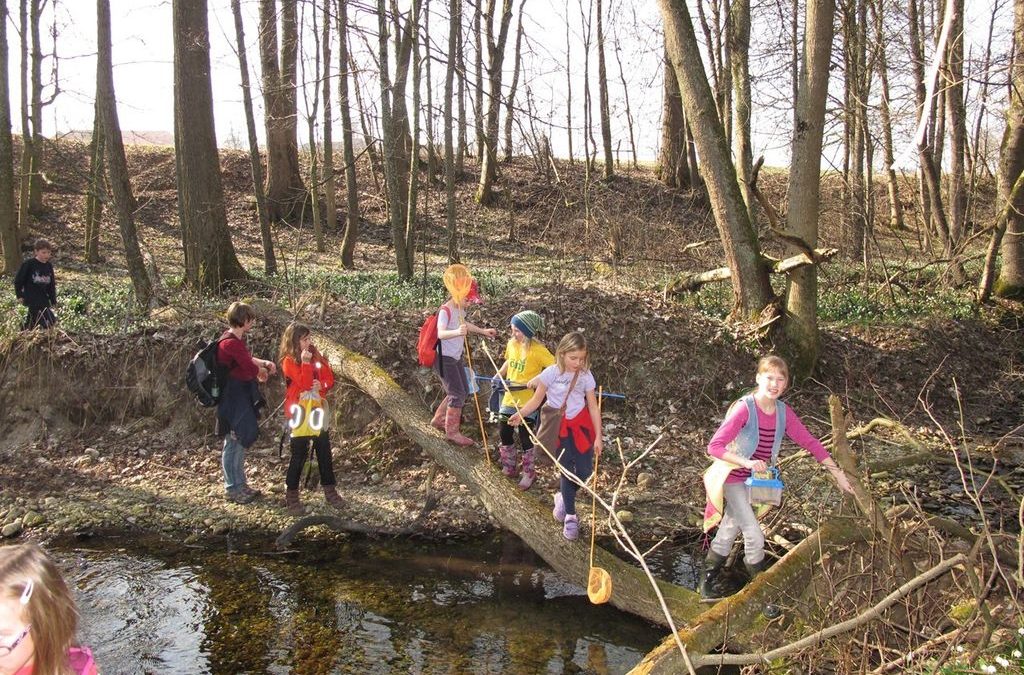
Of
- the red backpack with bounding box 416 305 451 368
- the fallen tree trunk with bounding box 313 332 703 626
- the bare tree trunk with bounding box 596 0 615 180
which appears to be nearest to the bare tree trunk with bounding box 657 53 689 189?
the bare tree trunk with bounding box 596 0 615 180

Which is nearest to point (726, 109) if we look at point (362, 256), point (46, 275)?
point (362, 256)

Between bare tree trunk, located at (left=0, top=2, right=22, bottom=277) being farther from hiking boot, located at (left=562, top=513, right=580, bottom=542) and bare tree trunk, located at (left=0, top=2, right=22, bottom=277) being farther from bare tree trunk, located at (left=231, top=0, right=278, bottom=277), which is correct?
hiking boot, located at (left=562, top=513, right=580, bottom=542)

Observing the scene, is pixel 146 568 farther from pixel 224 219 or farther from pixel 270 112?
pixel 270 112

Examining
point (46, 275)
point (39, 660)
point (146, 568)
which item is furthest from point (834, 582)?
point (46, 275)

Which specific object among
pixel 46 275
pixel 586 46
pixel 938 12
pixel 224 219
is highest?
pixel 586 46

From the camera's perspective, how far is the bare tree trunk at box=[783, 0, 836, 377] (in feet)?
32.0

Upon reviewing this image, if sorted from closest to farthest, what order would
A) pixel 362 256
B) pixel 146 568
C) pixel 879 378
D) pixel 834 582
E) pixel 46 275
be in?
pixel 834 582
pixel 146 568
pixel 46 275
pixel 879 378
pixel 362 256

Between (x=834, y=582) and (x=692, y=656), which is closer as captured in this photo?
(x=692, y=656)

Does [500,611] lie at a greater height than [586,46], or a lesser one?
lesser

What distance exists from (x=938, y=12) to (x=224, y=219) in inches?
594

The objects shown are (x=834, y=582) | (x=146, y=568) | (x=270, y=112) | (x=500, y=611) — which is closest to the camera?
(x=834, y=582)

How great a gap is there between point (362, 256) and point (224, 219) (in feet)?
21.7

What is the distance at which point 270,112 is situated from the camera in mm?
16188

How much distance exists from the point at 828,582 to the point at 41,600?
395 cm
